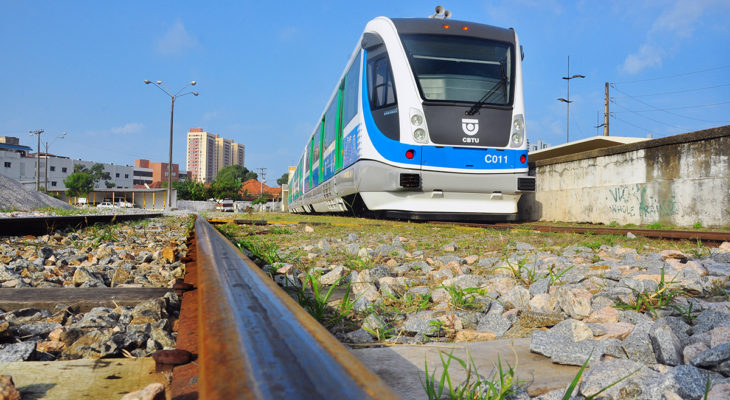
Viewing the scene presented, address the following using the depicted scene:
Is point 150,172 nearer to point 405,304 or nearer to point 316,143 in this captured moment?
point 316,143

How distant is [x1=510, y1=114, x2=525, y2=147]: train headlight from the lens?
8.54 m

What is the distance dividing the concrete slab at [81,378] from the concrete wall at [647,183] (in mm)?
9554

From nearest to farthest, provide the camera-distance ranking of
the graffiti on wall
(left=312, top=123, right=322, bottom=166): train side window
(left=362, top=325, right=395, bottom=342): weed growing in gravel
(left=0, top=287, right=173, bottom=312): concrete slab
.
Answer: (left=362, top=325, right=395, bottom=342): weed growing in gravel < (left=0, top=287, right=173, bottom=312): concrete slab < the graffiti on wall < (left=312, top=123, right=322, bottom=166): train side window

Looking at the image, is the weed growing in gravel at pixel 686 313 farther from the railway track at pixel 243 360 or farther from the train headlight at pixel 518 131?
the train headlight at pixel 518 131

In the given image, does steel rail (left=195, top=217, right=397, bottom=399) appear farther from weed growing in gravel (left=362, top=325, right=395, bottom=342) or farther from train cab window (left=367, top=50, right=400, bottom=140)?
train cab window (left=367, top=50, right=400, bottom=140)

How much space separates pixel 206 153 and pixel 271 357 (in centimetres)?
17462

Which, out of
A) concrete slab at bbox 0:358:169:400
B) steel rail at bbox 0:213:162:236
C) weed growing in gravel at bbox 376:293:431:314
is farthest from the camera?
steel rail at bbox 0:213:162:236

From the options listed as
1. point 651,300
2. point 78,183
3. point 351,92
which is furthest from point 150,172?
point 651,300

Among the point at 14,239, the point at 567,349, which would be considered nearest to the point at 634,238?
the point at 567,349

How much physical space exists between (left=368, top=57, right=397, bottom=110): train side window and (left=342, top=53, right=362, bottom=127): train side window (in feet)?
1.98

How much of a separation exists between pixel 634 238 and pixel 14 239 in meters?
7.42

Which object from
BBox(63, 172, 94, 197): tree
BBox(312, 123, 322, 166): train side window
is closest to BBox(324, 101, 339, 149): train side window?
BBox(312, 123, 322, 166): train side window

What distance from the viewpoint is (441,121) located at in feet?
26.9

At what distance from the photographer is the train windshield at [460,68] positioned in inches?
326
